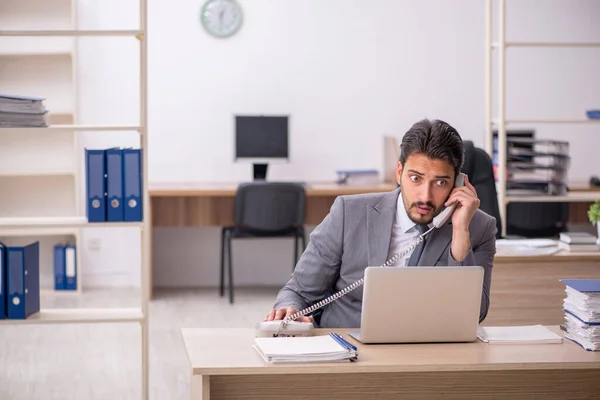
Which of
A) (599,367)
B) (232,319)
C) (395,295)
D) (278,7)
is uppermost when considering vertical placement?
(278,7)

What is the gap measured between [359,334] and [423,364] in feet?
0.92

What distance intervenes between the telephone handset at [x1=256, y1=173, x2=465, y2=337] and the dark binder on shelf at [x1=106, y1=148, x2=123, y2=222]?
118 centimetres

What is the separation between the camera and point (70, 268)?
651cm

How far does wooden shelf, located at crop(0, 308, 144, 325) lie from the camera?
3533 millimetres

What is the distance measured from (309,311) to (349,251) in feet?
0.72

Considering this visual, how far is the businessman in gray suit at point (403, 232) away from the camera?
8.30ft

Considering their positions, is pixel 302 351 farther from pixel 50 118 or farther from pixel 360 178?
pixel 50 118

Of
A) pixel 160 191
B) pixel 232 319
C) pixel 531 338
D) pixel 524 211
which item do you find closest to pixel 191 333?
pixel 531 338

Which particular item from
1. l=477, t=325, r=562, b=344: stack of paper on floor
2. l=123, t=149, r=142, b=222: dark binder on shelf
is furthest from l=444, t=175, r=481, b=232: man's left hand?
l=123, t=149, r=142, b=222: dark binder on shelf

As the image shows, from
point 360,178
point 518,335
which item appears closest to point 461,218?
point 518,335

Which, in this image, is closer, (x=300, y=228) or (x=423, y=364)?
(x=423, y=364)

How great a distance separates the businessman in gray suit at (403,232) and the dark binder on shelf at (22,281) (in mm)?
1243

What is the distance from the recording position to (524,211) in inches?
250

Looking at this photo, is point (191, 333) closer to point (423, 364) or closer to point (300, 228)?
point (423, 364)
